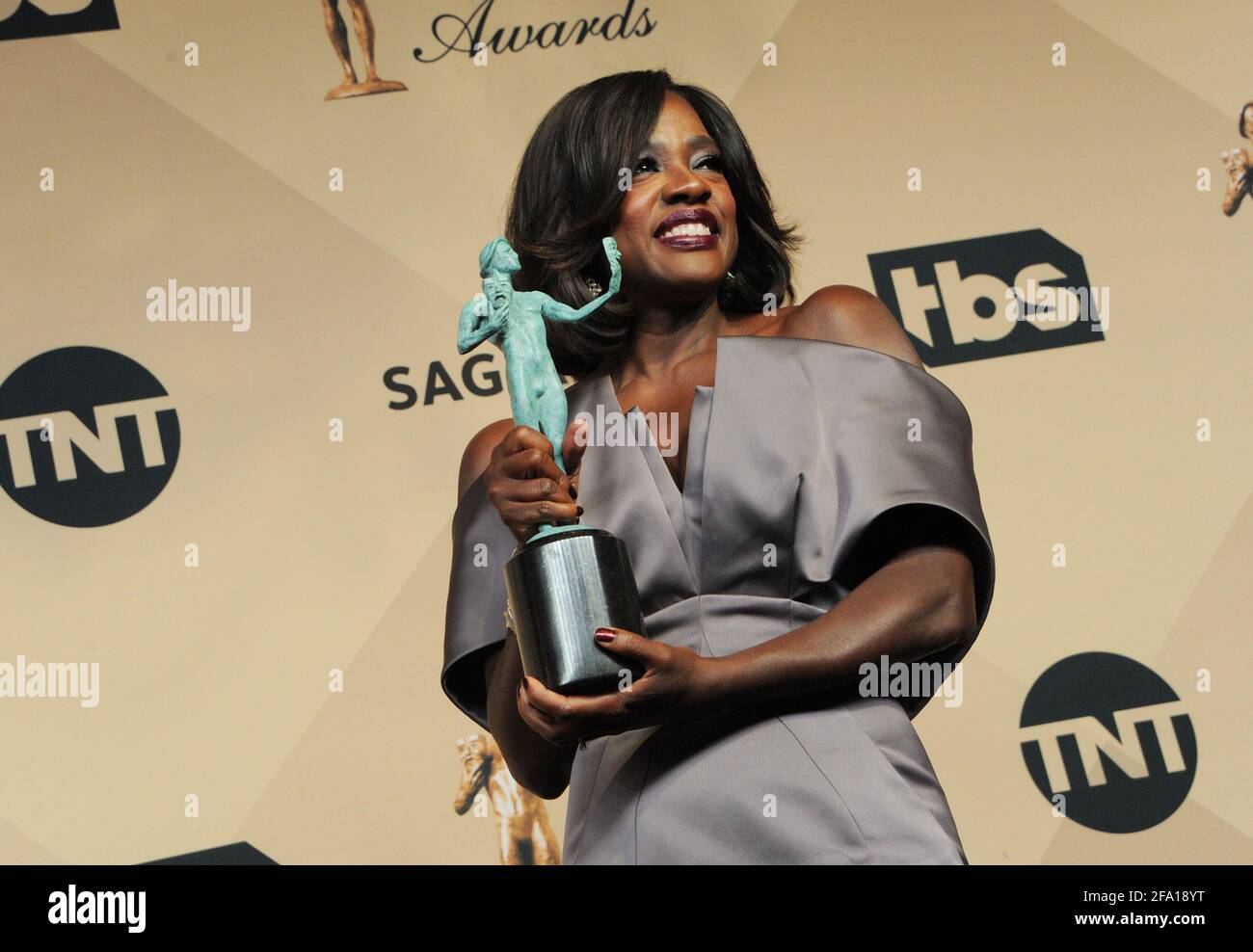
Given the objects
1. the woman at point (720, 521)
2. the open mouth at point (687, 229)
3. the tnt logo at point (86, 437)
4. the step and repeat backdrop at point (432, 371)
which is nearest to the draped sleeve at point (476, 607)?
the woman at point (720, 521)

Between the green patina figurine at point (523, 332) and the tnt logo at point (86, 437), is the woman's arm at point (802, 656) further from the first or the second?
the tnt logo at point (86, 437)

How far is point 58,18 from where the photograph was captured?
12.9 ft

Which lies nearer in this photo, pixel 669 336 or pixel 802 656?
pixel 802 656

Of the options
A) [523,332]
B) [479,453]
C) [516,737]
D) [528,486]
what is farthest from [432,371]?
[528,486]

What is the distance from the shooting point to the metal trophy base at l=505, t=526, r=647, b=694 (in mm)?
1467

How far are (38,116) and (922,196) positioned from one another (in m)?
1.94

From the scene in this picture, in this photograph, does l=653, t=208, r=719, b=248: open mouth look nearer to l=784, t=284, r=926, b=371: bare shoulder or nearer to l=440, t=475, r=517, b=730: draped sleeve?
l=784, t=284, r=926, b=371: bare shoulder

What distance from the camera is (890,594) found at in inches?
63.9

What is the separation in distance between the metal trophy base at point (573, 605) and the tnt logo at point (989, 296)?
216 cm

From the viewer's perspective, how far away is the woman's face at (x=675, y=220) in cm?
189

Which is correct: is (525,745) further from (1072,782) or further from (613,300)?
(1072,782)

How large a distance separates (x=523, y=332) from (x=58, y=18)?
2710 mm

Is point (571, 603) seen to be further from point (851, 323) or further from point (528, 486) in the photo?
point (851, 323)
